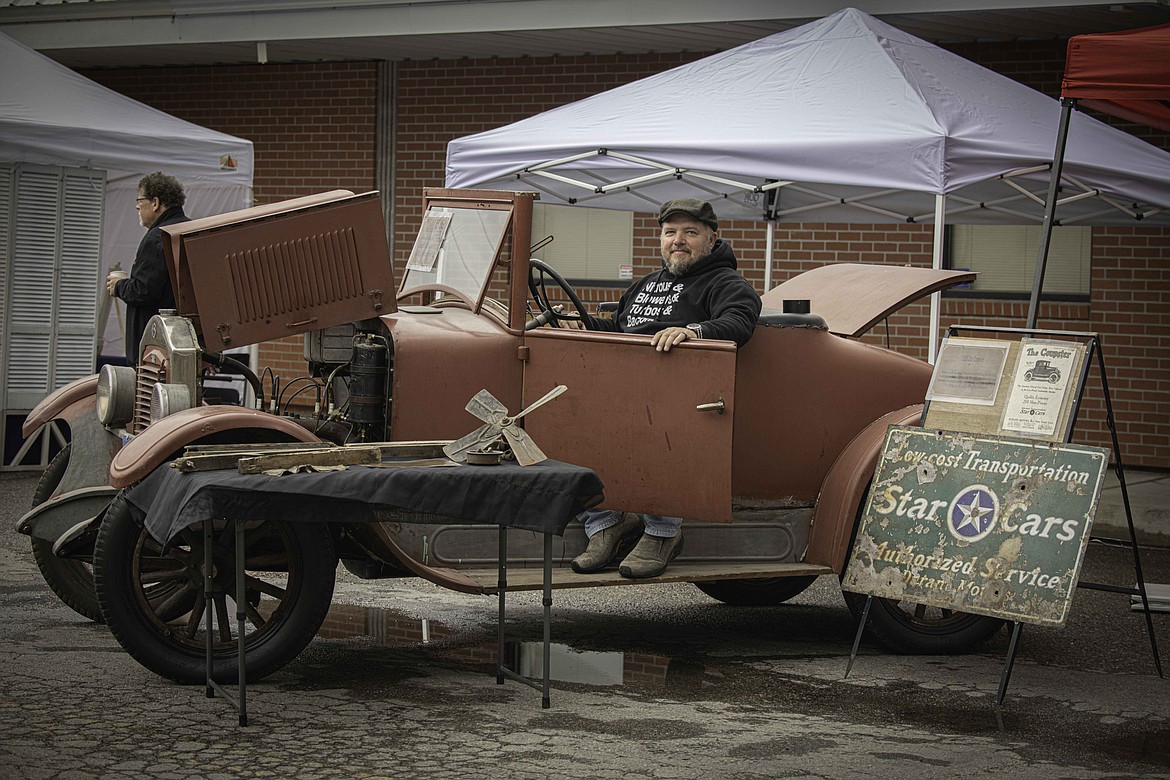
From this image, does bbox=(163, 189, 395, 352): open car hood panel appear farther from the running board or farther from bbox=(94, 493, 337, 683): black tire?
the running board

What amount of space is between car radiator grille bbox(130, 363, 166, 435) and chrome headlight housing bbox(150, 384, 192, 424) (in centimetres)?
17

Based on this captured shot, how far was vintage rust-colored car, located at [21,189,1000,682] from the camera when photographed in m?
5.09

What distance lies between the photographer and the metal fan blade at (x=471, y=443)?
503 centimetres

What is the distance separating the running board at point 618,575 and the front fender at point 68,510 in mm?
1515

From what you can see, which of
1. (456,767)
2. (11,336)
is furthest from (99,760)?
(11,336)

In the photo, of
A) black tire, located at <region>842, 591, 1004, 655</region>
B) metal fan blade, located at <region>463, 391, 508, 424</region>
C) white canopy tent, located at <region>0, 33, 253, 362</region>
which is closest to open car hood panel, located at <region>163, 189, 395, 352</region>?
metal fan blade, located at <region>463, 391, 508, 424</region>

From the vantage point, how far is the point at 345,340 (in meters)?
5.68

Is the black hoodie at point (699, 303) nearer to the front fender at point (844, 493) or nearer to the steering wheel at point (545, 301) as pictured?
the steering wheel at point (545, 301)

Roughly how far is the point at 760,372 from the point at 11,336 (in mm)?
7269

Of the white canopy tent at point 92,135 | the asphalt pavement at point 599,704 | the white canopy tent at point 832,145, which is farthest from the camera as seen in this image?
the white canopy tent at point 92,135

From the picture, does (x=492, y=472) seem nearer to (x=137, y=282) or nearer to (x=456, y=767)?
(x=456, y=767)

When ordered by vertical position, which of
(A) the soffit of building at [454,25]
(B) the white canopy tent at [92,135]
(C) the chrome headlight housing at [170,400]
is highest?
(A) the soffit of building at [454,25]

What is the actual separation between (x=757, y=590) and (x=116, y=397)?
3.19 metres

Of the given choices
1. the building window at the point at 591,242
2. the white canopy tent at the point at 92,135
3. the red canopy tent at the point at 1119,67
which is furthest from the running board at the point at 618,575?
the building window at the point at 591,242
